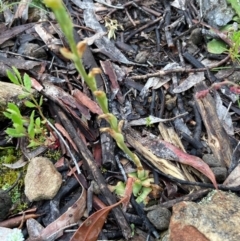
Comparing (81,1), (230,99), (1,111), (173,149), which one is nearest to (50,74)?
(1,111)

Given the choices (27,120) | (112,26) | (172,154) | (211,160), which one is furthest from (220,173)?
(112,26)

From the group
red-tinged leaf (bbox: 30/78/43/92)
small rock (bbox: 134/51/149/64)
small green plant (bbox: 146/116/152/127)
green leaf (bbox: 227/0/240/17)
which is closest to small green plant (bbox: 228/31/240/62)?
green leaf (bbox: 227/0/240/17)

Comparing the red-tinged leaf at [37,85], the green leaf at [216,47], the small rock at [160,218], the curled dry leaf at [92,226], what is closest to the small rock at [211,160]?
the small rock at [160,218]

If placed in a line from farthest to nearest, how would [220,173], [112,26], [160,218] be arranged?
[112,26] < [220,173] < [160,218]

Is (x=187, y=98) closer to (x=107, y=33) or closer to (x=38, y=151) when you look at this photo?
(x=107, y=33)

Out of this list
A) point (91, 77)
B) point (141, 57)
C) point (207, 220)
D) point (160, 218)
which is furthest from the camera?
point (141, 57)

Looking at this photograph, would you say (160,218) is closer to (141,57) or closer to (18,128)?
(18,128)
